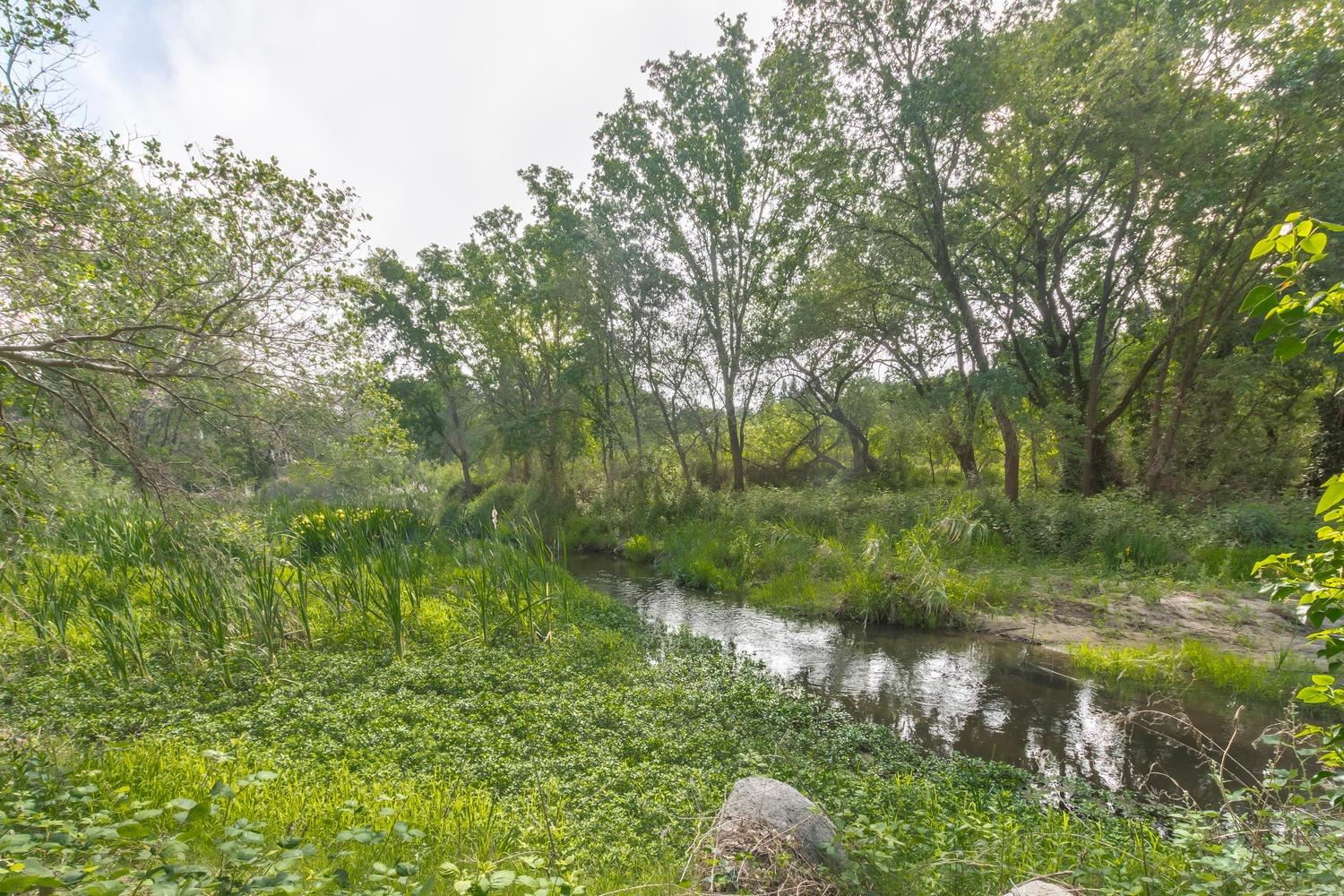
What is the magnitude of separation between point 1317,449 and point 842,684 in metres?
14.3

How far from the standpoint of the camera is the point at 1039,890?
2.55 m

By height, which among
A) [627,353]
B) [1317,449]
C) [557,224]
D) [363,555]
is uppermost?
[557,224]

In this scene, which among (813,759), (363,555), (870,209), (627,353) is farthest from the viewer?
(627,353)

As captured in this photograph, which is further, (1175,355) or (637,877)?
(1175,355)

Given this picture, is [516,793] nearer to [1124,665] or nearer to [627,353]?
[1124,665]

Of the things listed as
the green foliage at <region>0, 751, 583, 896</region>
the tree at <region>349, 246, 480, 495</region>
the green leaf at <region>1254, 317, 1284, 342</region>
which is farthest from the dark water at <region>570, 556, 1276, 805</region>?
the tree at <region>349, 246, 480, 495</region>

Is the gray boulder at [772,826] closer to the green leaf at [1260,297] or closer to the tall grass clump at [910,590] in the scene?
the green leaf at [1260,297]

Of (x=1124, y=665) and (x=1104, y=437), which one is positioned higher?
(x=1104, y=437)

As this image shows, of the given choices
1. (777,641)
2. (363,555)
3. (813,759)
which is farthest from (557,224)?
(813,759)

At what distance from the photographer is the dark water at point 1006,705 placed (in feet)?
16.4

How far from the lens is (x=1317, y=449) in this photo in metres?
12.7

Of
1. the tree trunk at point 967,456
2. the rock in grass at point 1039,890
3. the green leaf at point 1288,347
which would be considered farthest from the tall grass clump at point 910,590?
the green leaf at point 1288,347

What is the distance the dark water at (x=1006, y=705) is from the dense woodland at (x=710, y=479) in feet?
1.46

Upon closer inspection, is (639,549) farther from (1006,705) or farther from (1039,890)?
(1039,890)
